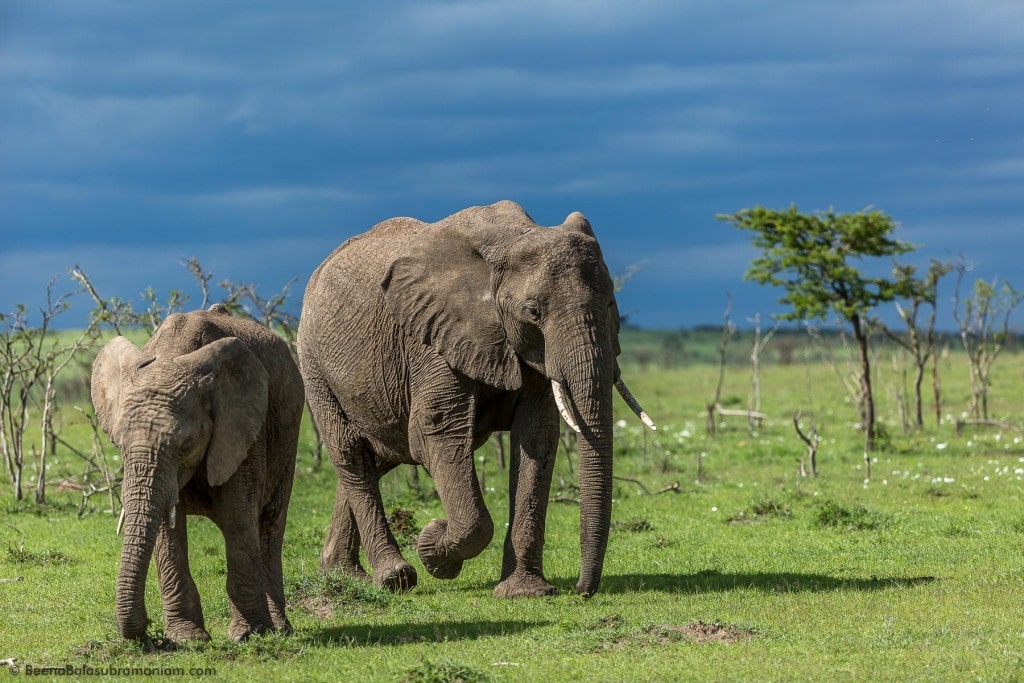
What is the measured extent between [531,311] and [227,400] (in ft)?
10.2

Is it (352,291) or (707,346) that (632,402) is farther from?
(707,346)

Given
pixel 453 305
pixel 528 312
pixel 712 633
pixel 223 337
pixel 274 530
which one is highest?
pixel 453 305

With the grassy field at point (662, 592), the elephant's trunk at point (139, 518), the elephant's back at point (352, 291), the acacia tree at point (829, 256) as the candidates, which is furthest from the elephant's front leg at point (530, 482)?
the acacia tree at point (829, 256)

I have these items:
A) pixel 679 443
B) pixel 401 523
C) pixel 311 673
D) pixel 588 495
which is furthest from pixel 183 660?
pixel 679 443

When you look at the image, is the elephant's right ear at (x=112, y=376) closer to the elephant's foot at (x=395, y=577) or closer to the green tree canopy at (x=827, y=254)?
the elephant's foot at (x=395, y=577)

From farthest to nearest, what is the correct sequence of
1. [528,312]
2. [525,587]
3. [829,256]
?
[829,256] < [525,587] < [528,312]

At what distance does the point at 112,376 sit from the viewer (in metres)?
9.93

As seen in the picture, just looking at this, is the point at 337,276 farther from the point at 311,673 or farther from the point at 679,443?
the point at 679,443

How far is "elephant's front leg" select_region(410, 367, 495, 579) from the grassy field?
1.56 feet

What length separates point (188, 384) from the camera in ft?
30.6

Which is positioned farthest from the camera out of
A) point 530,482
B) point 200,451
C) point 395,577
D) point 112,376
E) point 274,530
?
point 395,577

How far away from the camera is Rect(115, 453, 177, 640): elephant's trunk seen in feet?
29.7

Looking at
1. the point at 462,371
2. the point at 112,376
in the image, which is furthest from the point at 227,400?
the point at 462,371

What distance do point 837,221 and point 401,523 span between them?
53.5 ft
